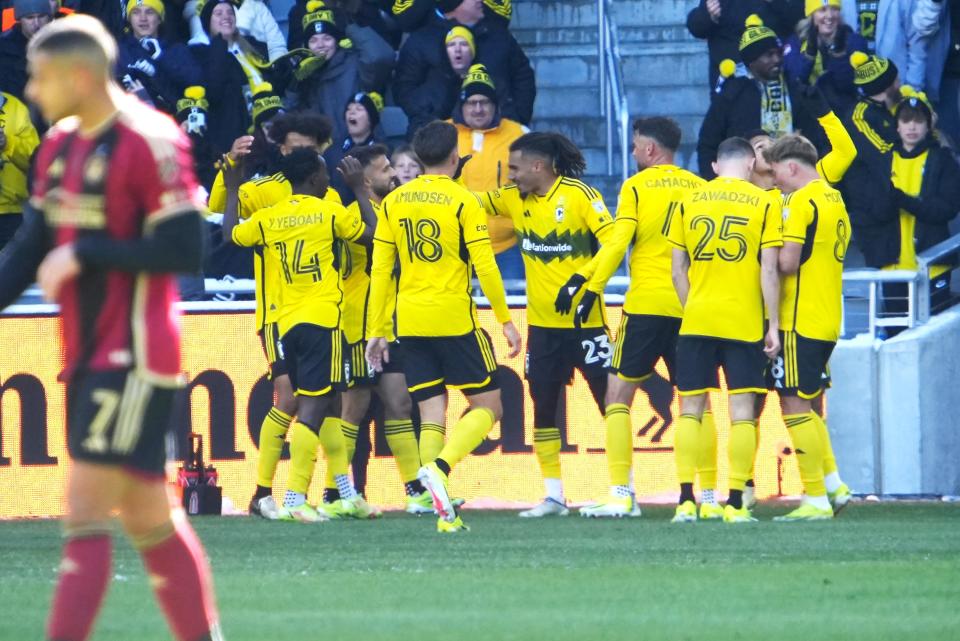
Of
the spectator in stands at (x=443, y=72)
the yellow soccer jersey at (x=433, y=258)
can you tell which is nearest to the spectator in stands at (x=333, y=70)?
the spectator in stands at (x=443, y=72)

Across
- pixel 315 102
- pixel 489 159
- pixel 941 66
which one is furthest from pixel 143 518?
pixel 941 66

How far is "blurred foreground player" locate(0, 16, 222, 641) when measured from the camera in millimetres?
5617

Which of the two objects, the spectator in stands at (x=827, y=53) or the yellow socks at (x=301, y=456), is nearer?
the yellow socks at (x=301, y=456)

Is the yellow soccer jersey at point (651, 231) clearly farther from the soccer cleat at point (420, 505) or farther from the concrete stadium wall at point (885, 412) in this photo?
the concrete stadium wall at point (885, 412)

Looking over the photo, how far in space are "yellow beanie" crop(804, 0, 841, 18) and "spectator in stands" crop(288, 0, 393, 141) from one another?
3.71m

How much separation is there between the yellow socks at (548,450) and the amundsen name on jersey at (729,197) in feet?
6.64

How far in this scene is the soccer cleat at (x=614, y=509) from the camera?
1252 centimetres

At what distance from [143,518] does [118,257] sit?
80cm

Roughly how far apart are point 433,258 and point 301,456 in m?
1.62

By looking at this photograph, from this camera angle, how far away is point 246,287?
47.4ft

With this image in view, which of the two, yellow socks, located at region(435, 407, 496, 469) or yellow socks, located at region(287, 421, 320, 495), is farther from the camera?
yellow socks, located at region(287, 421, 320, 495)

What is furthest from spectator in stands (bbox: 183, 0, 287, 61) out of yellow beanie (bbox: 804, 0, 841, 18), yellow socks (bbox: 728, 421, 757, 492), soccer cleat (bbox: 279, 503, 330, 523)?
yellow socks (bbox: 728, 421, 757, 492)

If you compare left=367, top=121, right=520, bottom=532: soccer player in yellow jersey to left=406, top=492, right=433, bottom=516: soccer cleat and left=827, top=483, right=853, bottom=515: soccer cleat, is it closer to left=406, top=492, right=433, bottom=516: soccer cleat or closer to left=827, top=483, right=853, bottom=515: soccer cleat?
left=406, top=492, right=433, bottom=516: soccer cleat

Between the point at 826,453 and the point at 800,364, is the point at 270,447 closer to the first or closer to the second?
the point at 800,364
